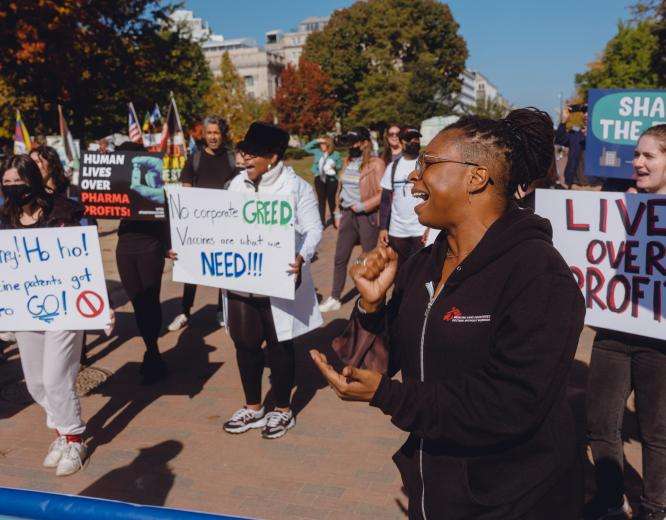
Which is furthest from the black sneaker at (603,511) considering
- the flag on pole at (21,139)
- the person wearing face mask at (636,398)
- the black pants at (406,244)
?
the flag on pole at (21,139)

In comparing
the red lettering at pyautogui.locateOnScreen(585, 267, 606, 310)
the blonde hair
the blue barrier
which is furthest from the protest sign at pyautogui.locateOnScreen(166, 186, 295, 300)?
the blue barrier

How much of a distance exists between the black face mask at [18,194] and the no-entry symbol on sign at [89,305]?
68 centimetres

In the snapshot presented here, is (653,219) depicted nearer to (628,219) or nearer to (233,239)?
(628,219)

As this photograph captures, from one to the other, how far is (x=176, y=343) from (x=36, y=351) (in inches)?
100

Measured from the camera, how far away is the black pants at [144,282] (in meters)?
5.41

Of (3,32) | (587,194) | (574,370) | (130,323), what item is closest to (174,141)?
(130,323)

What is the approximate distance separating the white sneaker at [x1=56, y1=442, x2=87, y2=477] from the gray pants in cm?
396

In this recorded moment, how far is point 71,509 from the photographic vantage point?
1.46 meters

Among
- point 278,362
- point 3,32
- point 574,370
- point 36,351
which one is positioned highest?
point 3,32

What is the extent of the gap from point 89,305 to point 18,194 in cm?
81

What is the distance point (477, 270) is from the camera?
5.76 feet

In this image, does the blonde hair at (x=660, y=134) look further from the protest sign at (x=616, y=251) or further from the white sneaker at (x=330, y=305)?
the white sneaker at (x=330, y=305)

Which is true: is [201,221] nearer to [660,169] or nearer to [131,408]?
[131,408]

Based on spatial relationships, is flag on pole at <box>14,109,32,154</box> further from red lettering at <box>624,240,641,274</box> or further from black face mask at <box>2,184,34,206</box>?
red lettering at <box>624,240,641,274</box>
